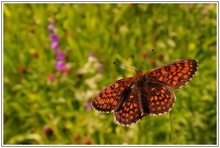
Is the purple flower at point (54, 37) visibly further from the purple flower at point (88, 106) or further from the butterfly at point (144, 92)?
the butterfly at point (144, 92)

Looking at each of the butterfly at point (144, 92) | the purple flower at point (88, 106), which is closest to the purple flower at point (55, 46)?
the purple flower at point (88, 106)

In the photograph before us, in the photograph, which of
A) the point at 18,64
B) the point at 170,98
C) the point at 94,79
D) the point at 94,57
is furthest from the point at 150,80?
the point at 18,64

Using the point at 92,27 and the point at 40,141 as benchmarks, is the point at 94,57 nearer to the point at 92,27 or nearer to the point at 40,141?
the point at 92,27

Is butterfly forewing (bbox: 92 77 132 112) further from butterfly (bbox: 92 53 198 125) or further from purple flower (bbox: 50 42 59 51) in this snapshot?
purple flower (bbox: 50 42 59 51)

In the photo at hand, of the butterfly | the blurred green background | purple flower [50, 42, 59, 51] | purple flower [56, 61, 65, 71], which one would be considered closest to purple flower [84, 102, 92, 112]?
the blurred green background

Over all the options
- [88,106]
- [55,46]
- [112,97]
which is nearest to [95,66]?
[88,106]

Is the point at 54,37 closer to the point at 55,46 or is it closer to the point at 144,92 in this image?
the point at 55,46

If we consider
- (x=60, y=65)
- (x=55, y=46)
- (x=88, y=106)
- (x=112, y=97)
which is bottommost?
Answer: (x=88, y=106)
